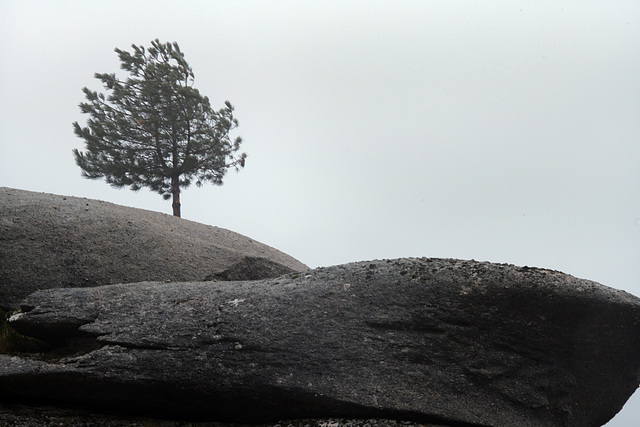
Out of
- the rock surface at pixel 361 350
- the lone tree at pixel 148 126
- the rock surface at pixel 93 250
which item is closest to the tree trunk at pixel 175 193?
the lone tree at pixel 148 126

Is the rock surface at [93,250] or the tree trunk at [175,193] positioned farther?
the tree trunk at [175,193]

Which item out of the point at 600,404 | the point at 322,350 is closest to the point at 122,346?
the point at 322,350

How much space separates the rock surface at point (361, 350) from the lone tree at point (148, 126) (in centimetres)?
1387

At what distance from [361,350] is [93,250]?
6.27m

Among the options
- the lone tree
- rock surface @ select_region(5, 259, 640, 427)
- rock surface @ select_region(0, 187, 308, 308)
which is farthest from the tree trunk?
rock surface @ select_region(5, 259, 640, 427)

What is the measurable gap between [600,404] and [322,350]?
4507 mm

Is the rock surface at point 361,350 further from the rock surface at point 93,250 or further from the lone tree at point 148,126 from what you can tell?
the lone tree at point 148,126

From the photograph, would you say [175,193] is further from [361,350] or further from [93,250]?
[361,350]

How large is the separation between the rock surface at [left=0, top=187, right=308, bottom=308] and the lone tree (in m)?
8.51

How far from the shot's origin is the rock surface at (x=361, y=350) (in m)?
7.21

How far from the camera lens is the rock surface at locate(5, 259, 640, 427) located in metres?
7.21

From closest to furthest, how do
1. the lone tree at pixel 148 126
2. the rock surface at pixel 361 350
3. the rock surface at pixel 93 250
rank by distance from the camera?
1. the rock surface at pixel 361 350
2. the rock surface at pixel 93 250
3. the lone tree at pixel 148 126

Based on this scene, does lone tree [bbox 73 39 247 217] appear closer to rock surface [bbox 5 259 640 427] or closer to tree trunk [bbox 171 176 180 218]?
tree trunk [bbox 171 176 180 218]

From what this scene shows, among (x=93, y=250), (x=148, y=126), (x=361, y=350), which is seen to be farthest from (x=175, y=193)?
(x=361, y=350)
